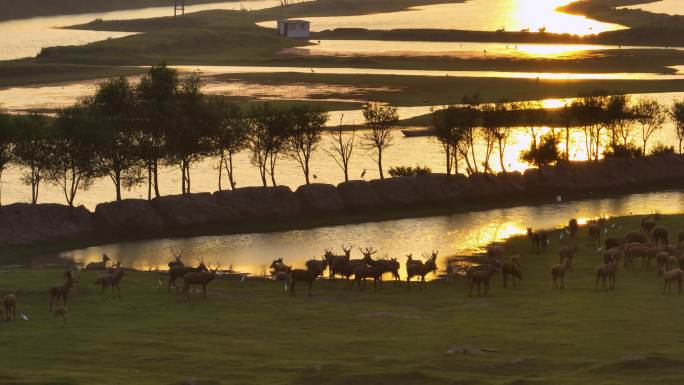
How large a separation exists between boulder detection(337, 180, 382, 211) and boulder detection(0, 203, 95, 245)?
17.0 m

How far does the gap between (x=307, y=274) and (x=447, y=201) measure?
1276 inches

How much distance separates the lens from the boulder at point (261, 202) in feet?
253

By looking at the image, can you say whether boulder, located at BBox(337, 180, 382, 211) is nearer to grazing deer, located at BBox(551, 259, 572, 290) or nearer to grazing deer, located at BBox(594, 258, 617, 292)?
grazing deer, located at BBox(551, 259, 572, 290)

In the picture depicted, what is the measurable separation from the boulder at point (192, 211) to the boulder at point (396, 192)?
10.3m

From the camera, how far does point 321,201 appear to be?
79.3 m

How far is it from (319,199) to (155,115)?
39.8 ft

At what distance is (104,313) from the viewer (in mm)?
45625

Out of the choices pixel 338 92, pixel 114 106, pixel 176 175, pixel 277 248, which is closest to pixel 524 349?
pixel 277 248

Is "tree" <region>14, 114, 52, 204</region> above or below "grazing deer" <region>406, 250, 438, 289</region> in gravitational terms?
above

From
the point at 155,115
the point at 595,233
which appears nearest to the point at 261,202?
the point at 155,115

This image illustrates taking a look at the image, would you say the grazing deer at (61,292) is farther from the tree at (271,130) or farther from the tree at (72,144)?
the tree at (271,130)

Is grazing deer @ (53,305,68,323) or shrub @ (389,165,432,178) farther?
shrub @ (389,165,432,178)

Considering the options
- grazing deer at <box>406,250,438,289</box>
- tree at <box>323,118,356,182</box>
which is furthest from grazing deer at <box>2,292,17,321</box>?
tree at <box>323,118,356,182</box>

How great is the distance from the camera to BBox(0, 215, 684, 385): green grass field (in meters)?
35.4
